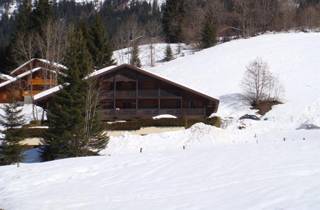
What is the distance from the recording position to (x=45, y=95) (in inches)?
1649

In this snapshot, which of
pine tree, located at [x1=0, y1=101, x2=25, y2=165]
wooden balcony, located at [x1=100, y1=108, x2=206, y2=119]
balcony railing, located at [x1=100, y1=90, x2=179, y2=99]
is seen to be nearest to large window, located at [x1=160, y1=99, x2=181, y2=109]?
wooden balcony, located at [x1=100, y1=108, x2=206, y2=119]

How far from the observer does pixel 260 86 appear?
56.4 metres

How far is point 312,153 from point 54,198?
907 cm

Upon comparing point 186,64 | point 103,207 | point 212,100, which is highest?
point 186,64

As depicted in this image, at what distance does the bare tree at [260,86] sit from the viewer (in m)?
55.2

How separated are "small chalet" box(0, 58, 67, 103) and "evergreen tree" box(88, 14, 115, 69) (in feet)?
19.0

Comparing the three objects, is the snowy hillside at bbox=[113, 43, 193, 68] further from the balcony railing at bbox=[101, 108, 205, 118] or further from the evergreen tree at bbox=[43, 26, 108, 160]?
the evergreen tree at bbox=[43, 26, 108, 160]

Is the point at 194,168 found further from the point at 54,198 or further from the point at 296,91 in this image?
the point at 296,91

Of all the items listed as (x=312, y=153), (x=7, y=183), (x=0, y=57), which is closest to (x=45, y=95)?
(x=7, y=183)

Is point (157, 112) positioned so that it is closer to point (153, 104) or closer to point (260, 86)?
point (153, 104)

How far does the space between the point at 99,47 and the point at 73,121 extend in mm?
34563

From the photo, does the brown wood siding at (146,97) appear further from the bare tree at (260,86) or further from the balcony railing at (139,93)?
the bare tree at (260,86)

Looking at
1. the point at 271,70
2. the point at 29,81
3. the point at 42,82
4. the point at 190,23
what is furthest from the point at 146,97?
the point at 190,23

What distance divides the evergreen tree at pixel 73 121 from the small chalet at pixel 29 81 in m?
25.3
